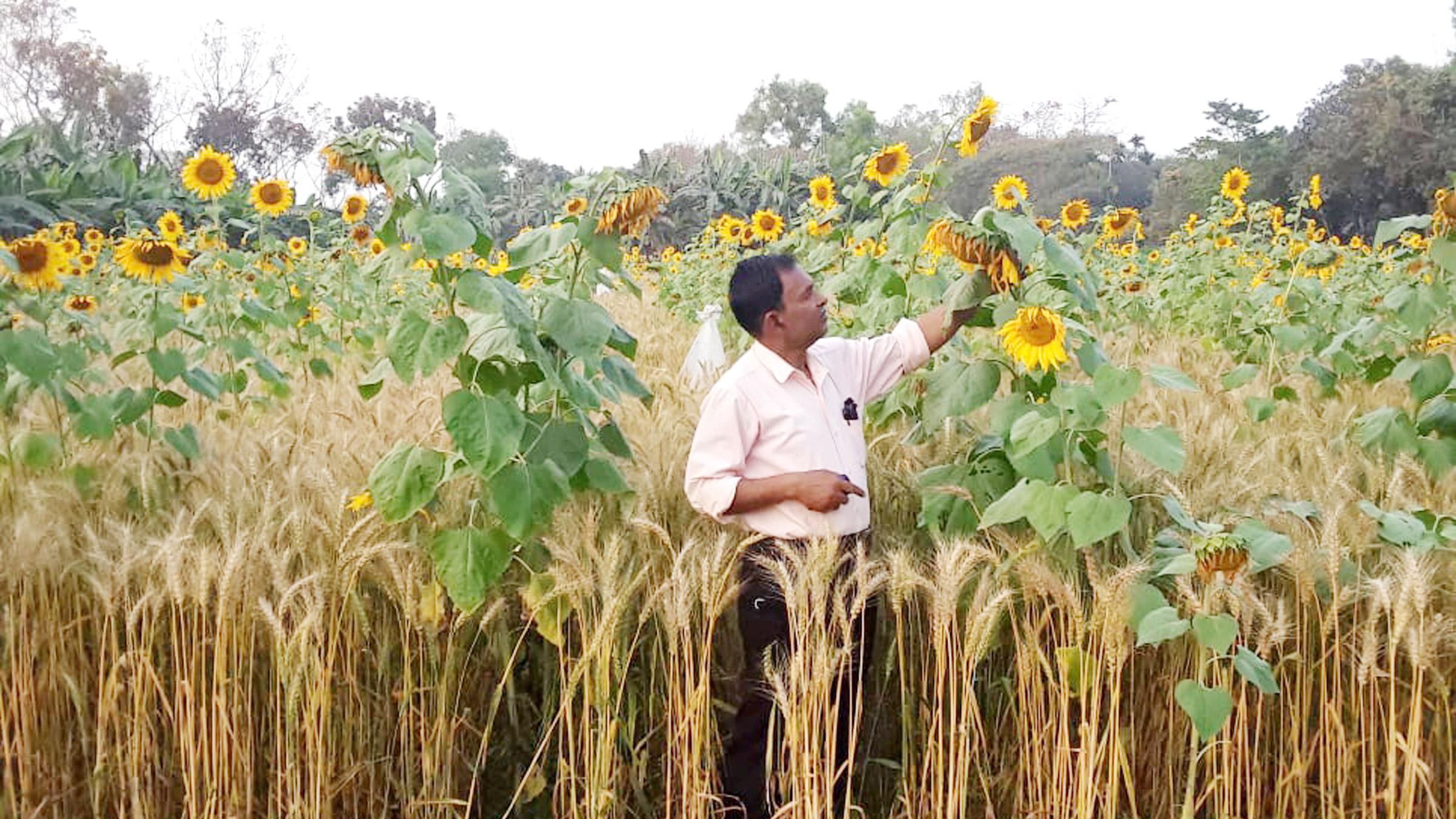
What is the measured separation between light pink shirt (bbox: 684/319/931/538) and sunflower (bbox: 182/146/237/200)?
416cm

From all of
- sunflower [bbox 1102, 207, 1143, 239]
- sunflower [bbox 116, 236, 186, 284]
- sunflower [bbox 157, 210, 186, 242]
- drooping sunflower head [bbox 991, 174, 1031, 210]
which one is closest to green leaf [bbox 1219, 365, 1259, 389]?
drooping sunflower head [bbox 991, 174, 1031, 210]

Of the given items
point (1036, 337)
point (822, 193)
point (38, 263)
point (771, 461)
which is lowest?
point (771, 461)

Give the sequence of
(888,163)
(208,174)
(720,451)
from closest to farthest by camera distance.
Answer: (720,451), (888,163), (208,174)

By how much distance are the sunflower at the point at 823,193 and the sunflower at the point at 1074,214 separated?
999 millimetres

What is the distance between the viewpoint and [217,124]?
3069 cm

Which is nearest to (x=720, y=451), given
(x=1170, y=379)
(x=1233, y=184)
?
(x=1170, y=379)

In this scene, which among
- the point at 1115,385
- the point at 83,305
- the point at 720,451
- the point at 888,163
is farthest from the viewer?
the point at 83,305

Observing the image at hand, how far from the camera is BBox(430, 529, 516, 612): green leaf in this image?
89.8 inches

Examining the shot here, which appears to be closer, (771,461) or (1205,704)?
(1205,704)

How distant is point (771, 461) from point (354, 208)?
440cm

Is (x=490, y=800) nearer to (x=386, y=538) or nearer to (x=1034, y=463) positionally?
(x=386, y=538)

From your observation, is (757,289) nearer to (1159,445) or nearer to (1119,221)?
(1159,445)

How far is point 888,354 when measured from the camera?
2.67 metres

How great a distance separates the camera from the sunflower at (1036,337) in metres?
2.28
